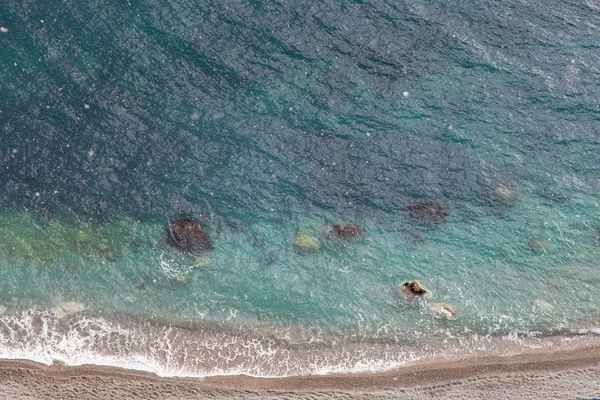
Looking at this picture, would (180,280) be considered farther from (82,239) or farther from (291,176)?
(291,176)

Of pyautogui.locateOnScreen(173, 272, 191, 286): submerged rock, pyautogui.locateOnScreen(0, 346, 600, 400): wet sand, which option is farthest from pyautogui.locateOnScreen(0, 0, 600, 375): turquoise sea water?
pyautogui.locateOnScreen(0, 346, 600, 400): wet sand

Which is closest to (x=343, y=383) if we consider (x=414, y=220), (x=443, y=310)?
(x=443, y=310)

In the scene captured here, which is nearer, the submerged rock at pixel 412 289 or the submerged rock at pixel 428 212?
the submerged rock at pixel 412 289

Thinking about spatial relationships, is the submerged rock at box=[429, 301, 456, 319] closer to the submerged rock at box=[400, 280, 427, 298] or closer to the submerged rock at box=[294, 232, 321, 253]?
the submerged rock at box=[400, 280, 427, 298]

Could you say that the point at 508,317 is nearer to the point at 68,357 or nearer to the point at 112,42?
the point at 68,357

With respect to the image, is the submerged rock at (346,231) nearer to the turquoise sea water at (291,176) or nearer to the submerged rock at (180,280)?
the turquoise sea water at (291,176)

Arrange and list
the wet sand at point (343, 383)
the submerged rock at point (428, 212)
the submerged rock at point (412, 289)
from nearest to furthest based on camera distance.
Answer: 1. the wet sand at point (343, 383)
2. the submerged rock at point (412, 289)
3. the submerged rock at point (428, 212)

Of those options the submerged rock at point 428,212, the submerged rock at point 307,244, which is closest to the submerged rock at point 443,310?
the submerged rock at point 428,212

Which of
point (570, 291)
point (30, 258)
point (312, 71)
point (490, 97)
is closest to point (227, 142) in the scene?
Answer: point (312, 71)
